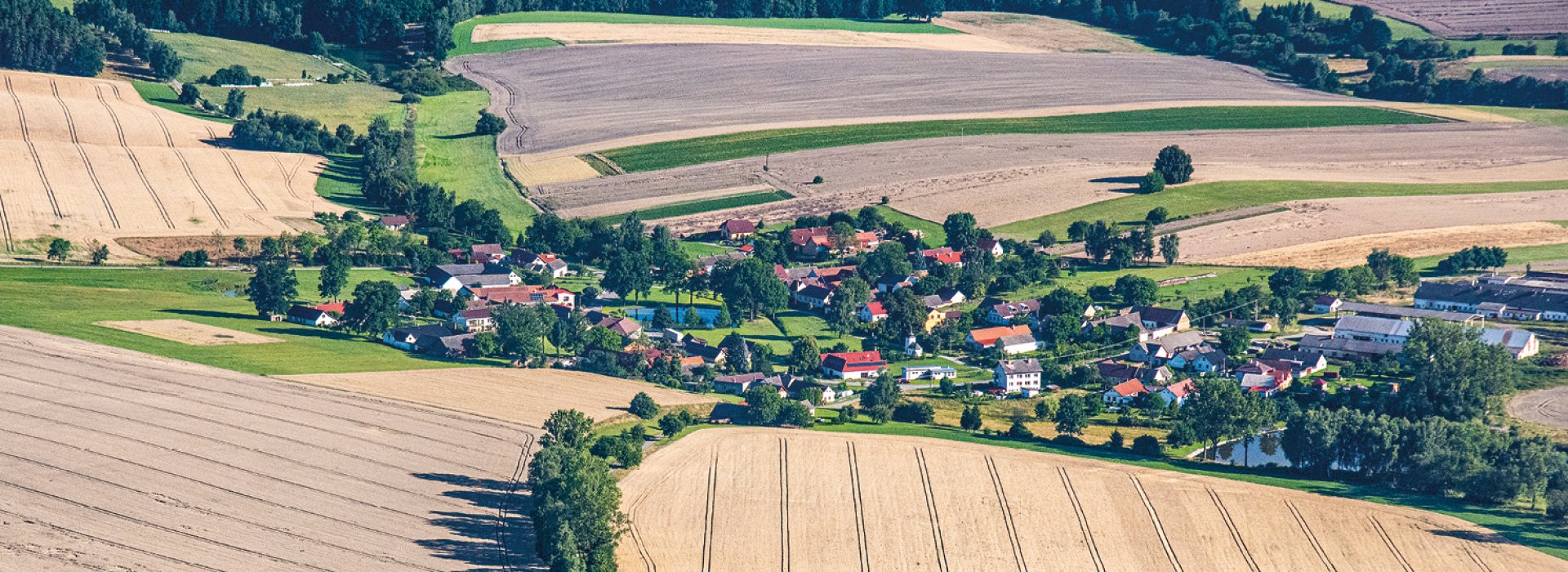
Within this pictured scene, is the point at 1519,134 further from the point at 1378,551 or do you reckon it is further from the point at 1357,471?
the point at 1378,551

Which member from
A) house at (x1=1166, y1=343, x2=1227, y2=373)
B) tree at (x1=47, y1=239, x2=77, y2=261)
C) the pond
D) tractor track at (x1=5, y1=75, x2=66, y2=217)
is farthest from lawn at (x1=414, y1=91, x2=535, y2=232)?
house at (x1=1166, y1=343, x2=1227, y2=373)

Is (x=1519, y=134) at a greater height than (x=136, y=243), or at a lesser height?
greater

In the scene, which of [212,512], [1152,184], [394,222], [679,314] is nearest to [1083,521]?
[212,512]

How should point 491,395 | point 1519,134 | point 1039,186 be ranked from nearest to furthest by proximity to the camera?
point 491,395 → point 1039,186 → point 1519,134

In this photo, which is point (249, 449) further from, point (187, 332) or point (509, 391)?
point (187, 332)

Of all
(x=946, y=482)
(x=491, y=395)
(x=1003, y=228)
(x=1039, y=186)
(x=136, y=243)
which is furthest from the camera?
(x=1039, y=186)

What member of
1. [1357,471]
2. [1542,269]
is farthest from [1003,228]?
[1357,471]

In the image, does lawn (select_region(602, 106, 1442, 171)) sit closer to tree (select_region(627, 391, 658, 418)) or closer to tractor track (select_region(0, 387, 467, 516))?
tree (select_region(627, 391, 658, 418))
